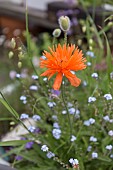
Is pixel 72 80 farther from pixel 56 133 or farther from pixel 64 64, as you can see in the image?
Answer: pixel 56 133

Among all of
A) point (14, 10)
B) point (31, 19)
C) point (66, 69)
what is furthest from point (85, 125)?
point (14, 10)

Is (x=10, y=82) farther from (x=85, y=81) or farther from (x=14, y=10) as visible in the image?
(x=14, y=10)

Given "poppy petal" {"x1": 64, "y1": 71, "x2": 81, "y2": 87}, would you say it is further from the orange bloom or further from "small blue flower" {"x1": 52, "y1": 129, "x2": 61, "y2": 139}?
"small blue flower" {"x1": 52, "y1": 129, "x2": 61, "y2": 139}

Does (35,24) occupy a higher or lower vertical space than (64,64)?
higher

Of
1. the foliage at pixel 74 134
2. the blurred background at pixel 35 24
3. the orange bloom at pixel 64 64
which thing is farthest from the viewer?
the blurred background at pixel 35 24

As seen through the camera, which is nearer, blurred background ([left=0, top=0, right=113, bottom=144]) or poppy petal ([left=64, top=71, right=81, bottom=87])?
poppy petal ([left=64, top=71, right=81, bottom=87])

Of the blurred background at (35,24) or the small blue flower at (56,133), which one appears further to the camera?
the blurred background at (35,24)

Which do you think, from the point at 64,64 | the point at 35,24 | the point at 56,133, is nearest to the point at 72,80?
the point at 64,64

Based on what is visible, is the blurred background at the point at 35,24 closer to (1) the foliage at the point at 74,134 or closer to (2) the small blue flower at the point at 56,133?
(1) the foliage at the point at 74,134

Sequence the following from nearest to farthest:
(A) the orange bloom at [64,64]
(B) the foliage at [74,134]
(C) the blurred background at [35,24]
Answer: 1. (A) the orange bloom at [64,64]
2. (B) the foliage at [74,134]
3. (C) the blurred background at [35,24]

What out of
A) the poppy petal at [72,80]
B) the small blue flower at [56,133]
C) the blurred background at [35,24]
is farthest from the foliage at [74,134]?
the blurred background at [35,24]

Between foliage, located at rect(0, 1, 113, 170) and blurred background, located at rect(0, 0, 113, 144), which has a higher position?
blurred background, located at rect(0, 0, 113, 144)

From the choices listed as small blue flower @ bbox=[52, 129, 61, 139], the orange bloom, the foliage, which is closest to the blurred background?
the foliage
